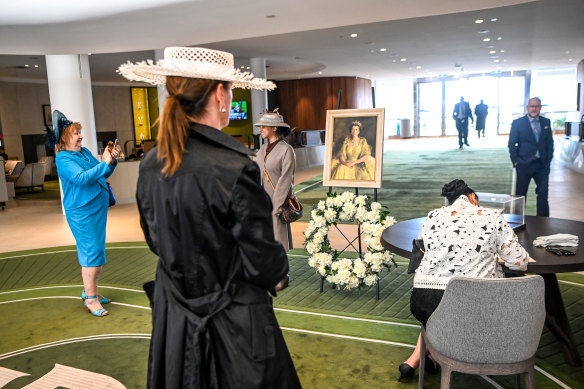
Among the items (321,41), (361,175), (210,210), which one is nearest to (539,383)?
(210,210)

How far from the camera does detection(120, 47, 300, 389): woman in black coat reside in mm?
1437

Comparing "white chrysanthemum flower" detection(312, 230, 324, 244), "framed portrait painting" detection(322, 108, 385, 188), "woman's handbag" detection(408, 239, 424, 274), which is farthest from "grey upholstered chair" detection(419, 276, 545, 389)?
"framed portrait painting" detection(322, 108, 385, 188)

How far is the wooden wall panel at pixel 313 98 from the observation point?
22.8 meters

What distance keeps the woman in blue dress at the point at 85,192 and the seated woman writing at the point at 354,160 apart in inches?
89.9

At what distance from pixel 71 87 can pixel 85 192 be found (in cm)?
616

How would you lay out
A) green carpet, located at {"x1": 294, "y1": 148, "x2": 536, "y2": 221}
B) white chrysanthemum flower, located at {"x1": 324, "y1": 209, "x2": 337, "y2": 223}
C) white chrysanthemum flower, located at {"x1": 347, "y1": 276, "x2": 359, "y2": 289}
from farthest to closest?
1. green carpet, located at {"x1": 294, "y1": 148, "x2": 536, "y2": 221}
2. white chrysanthemum flower, located at {"x1": 324, "y1": 209, "x2": 337, "y2": 223}
3. white chrysanthemum flower, located at {"x1": 347, "y1": 276, "x2": 359, "y2": 289}

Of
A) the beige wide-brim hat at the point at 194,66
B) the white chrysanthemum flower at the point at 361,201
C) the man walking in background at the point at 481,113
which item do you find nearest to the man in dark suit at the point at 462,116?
the man walking in background at the point at 481,113

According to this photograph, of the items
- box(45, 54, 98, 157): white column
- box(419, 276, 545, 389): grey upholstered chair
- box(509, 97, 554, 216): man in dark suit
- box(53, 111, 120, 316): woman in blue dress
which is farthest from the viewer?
box(45, 54, 98, 157): white column

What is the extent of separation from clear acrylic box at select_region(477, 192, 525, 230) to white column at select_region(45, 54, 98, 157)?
7.96 meters

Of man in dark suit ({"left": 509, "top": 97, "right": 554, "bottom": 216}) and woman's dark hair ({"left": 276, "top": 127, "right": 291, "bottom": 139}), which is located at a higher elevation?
woman's dark hair ({"left": 276, "top": 127, "right": 291, "bottom": 139})

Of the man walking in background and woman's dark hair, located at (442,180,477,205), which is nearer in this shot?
woman's dark hair, located at (442,180,477,205)

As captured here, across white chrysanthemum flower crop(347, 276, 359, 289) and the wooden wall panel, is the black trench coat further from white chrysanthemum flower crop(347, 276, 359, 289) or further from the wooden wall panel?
the wooden wall panel

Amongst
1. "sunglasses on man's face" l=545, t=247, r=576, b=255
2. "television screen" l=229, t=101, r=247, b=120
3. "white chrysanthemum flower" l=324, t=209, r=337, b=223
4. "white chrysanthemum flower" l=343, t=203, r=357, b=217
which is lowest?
"white chrysanthemum flower" l=324, t=209, r=337, b=223

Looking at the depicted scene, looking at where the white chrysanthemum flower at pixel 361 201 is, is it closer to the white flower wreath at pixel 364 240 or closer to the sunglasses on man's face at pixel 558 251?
the white flower wreath at pixel 364 240
